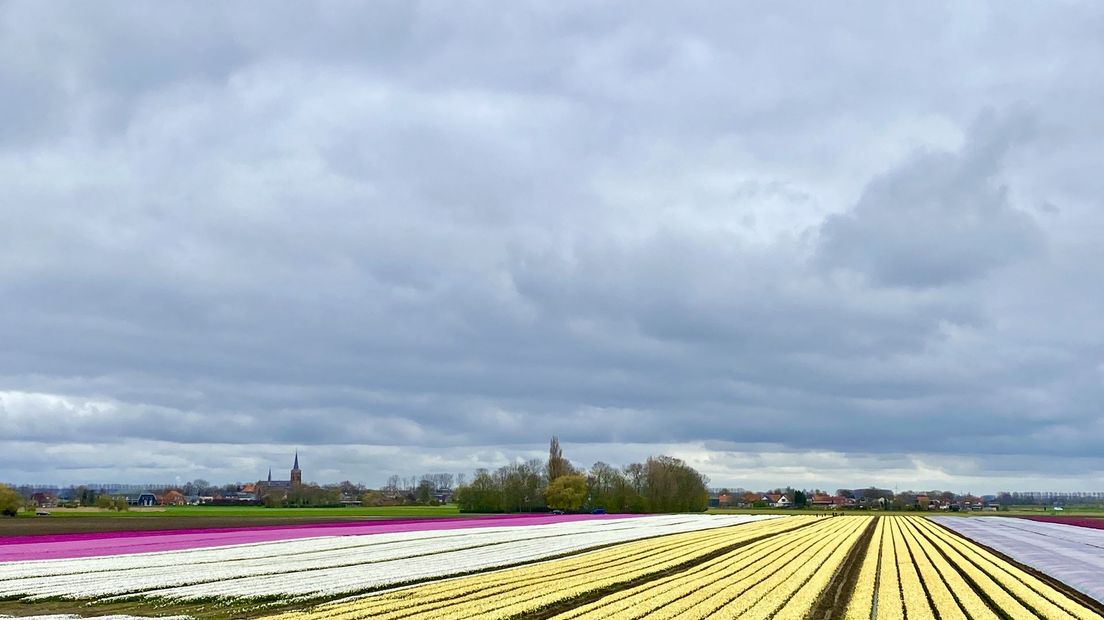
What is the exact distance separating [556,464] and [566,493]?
23.2 meters

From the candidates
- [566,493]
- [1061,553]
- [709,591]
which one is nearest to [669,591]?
[709,591]

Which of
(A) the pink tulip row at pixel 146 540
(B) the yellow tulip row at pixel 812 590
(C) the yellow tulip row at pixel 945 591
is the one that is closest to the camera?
(B) the yellow tulip row at pixel 812 590

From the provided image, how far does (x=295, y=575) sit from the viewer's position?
33.9 meters

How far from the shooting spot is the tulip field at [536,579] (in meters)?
24.6

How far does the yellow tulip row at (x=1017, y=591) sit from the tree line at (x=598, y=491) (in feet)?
328

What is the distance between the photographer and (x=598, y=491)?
155m

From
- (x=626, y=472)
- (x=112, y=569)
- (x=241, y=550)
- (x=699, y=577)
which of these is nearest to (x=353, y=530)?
(x=241, y=550)

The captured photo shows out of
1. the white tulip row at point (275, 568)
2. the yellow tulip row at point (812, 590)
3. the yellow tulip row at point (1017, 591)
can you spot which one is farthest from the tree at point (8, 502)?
the yellow tulip row at point (1017, 591)

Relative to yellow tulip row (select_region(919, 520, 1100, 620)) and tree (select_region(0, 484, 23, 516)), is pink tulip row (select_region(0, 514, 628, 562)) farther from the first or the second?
tree (select_region(0, 484, 23, 516))

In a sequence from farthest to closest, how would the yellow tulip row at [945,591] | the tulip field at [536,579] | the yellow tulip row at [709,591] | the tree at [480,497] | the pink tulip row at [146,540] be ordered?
the tree at [480,497] < the pink tulip row at [146,540] < the tulip field at [536,579] < the yellow tulip row at [945,591] < the yellow tulip row at [709,591]

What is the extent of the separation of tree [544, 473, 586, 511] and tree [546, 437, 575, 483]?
15290mm

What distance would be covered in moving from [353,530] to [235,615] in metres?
45.1

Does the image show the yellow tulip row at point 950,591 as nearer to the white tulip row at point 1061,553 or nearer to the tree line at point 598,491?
the white tulip row at point 1061,553

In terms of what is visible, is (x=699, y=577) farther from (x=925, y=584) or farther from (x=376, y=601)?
(x=376, y=601)
